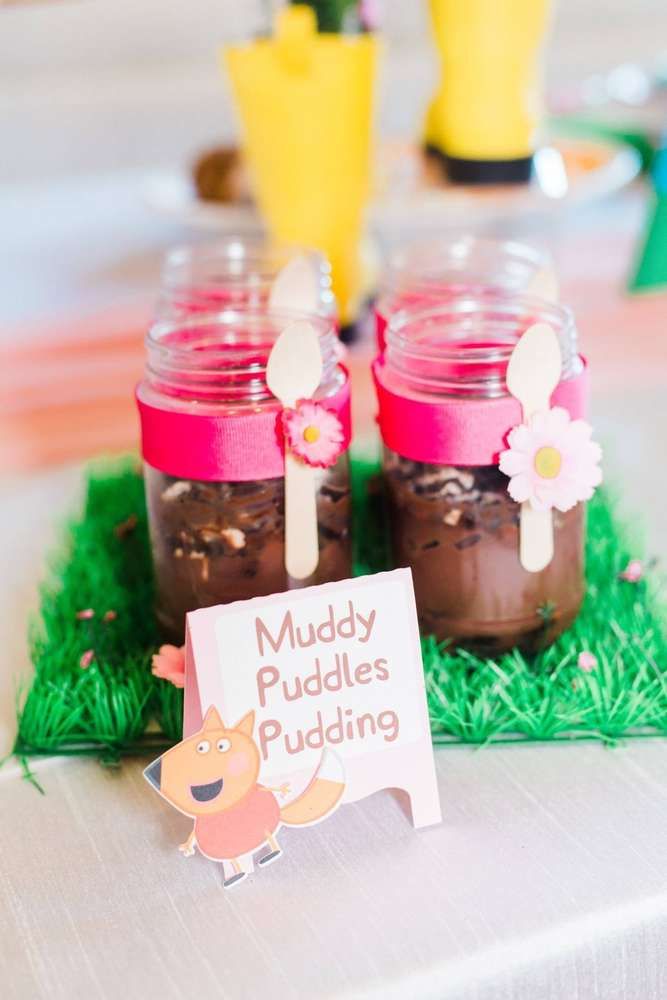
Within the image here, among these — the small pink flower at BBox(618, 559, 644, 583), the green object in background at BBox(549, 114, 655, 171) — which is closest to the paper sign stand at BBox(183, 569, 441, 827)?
the small pink flower at BBox(618, 559, 644, 583)

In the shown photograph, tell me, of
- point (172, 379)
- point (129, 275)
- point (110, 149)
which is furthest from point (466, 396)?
point (110, 149)

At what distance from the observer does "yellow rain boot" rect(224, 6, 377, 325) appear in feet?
3.51

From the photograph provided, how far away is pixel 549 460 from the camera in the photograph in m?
0.61

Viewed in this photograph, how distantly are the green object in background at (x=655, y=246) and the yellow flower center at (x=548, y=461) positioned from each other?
0.80 metres

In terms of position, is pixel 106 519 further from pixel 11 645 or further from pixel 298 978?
pixel 298 978

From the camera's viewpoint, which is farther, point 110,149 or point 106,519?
point 110,149

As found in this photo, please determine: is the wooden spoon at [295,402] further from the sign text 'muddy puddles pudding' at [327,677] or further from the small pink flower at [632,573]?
the small pink flower at [632,573]

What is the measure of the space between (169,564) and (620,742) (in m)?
0.27

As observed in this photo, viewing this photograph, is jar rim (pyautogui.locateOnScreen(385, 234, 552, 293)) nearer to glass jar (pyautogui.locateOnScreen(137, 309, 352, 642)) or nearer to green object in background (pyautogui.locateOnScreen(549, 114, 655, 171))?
glass jar (pyautogui.locateOnScreen(137, 309, 352, 642))

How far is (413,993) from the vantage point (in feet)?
1.61

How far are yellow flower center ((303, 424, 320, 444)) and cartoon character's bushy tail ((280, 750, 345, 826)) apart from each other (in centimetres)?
16

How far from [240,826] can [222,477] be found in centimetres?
18

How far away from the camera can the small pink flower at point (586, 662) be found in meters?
0.66

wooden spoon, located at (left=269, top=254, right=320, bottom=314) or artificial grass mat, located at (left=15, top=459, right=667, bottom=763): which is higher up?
wooden spoon, located at (left=269, top=254, right=320, bottom=314)
